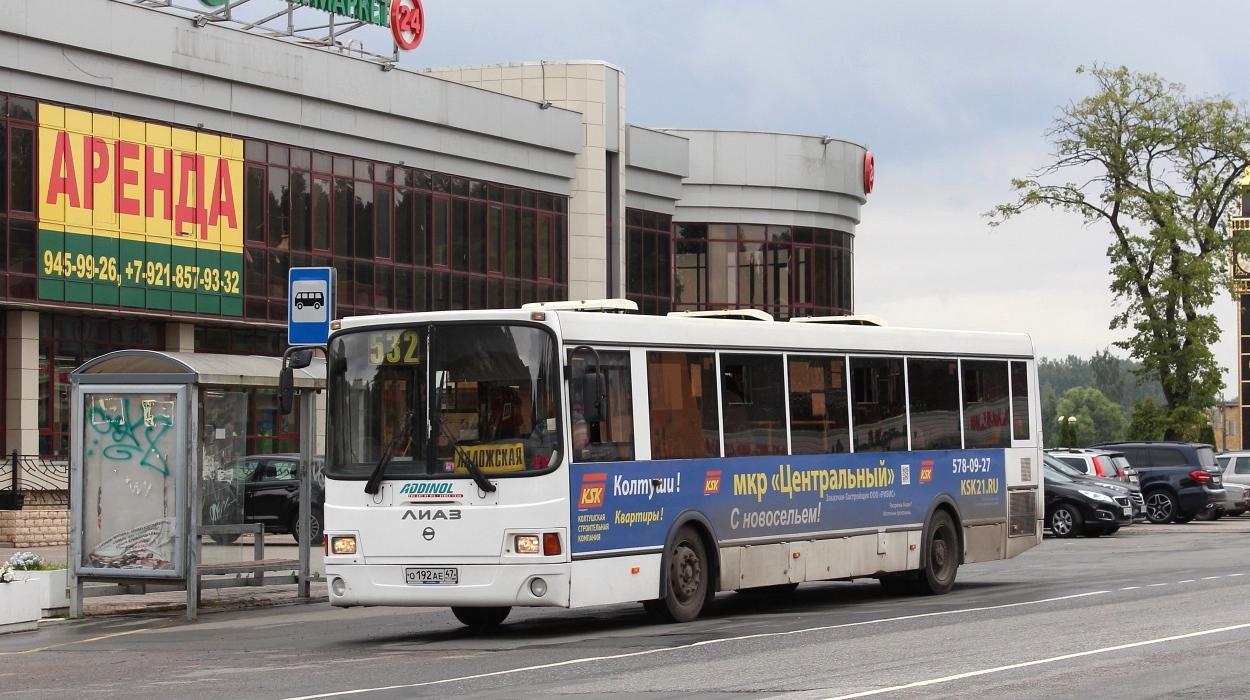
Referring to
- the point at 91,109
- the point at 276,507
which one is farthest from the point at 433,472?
the point at 91,109

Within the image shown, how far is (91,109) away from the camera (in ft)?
121

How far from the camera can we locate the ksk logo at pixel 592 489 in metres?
15.2

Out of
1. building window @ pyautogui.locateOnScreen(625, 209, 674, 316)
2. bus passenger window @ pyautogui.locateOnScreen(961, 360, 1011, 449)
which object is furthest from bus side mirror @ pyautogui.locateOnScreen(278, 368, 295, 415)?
building window @ pyautogui.locateOnScreen(625, 209, 674, 316)

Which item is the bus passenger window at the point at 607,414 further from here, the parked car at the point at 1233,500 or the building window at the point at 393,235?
the parked car at the point at 1233,500

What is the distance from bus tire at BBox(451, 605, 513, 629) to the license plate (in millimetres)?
1793

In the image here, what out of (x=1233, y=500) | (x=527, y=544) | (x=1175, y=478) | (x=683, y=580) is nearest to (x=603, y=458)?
(x=527, y=544)

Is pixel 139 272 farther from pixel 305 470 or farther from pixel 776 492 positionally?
pixel 776 492

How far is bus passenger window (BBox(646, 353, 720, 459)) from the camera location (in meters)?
16.2

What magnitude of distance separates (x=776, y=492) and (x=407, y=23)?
1150 inches

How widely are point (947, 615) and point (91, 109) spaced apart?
25.6 metres

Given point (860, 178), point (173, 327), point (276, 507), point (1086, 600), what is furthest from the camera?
point (860, 178)

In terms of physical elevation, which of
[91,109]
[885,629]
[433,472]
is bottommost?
[885,629]

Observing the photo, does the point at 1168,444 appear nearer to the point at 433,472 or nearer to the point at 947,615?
the point at 947,615

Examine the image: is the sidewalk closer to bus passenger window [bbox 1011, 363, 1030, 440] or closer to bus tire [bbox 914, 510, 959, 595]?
bus tire [bbox 914, 510, 959, 595]
